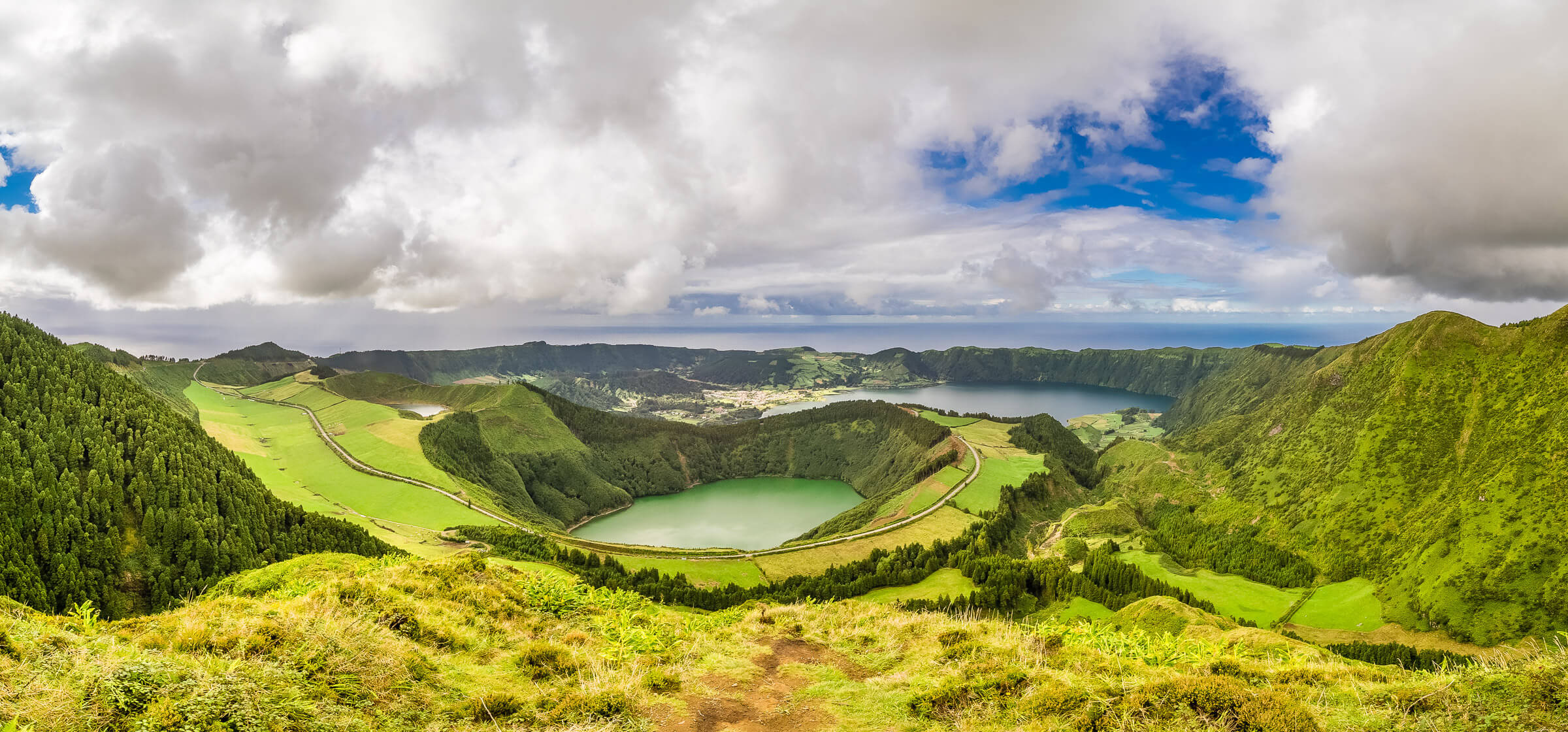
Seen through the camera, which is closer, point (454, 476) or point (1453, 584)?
point (1453, 584)

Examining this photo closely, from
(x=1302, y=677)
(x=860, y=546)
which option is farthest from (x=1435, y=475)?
(x=1302, y=677)

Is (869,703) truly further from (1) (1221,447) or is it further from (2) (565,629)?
(1) (1221,447)

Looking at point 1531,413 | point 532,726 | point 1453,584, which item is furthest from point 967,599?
point 1531,413

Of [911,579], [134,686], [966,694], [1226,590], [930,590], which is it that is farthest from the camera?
[1226,590]

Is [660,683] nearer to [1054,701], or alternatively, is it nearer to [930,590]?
[1054,701]

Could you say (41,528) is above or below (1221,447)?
above

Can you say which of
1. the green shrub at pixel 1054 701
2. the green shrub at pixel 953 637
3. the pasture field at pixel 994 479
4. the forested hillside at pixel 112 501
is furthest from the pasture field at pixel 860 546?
the green shrub at pixel 1054 701
